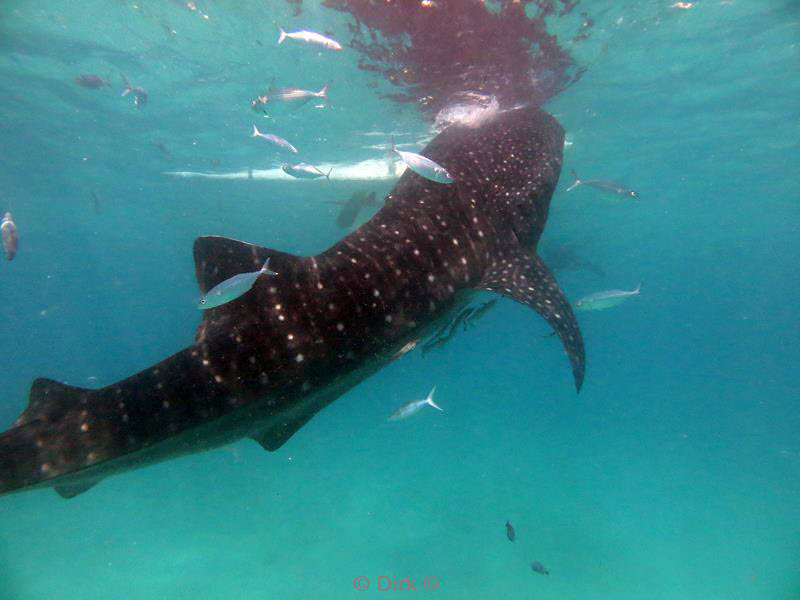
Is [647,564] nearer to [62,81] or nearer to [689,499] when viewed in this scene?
[689,499]

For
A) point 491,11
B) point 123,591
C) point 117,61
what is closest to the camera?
point 491,11

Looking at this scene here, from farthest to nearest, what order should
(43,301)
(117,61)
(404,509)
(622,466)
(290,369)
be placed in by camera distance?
(43,301) < (622,466) < (404,509) < (117,61) < (290,369)

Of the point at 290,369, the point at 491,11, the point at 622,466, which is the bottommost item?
the point at 622,466

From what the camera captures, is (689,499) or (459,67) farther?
(689,499)

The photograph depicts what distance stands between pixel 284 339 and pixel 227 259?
881 mm

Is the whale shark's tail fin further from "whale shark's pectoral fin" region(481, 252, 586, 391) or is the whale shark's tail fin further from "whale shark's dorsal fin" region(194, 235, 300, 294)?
"whale shark's pectoral fin" region(481, 252, 586, 391)

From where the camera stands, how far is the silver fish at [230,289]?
321 centimetres

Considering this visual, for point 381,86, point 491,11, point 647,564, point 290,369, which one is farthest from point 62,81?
point 647,564

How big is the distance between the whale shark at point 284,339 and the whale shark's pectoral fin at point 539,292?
1 cm

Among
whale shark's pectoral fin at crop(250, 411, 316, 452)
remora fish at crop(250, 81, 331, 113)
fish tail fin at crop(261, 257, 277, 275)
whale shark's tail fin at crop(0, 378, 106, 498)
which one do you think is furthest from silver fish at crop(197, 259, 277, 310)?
remora fish at crop(250, 81, 331, 113)

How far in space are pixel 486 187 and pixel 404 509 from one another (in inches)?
1003

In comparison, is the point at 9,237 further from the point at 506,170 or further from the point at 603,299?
the point at 603,299

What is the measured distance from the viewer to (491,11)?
10352 millimetres

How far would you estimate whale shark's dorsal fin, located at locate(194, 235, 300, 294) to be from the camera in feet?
11.4
